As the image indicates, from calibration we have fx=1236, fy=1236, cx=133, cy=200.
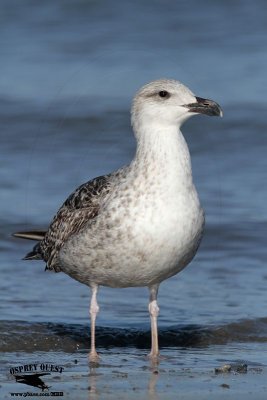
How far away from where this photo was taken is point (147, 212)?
8344 mm

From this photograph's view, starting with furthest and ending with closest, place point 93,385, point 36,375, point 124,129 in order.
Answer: point 124,129 < point 36,375 < point 93,385

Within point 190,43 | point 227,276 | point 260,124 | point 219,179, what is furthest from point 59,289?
point 190,43

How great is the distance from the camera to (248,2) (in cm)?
2148

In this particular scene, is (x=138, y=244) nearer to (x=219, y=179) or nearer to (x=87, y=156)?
(x=219, y=179)

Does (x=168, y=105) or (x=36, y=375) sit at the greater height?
(x=168, y=105)

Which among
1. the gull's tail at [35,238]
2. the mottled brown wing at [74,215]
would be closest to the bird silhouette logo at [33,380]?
the mottled brown wing at [74,215]

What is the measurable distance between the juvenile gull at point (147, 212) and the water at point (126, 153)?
0.60m

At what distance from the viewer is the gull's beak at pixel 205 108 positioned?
8648 millimetres

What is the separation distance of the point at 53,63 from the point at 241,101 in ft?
10.8

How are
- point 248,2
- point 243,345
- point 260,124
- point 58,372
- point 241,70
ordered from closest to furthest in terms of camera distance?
point 58,372, point 243,345, point 260,124, point 241,70, point 248,2

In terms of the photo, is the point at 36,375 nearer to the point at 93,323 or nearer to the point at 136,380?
the point at 136,380

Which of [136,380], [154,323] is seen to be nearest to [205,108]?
[154,323]

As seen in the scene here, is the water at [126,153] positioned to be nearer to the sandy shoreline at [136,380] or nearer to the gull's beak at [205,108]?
the sandy shoreline at [136,380]

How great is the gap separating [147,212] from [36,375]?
1.37m
